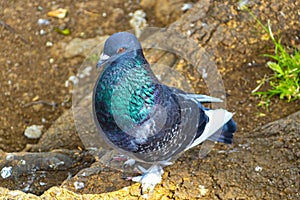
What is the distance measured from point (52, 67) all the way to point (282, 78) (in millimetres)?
2752

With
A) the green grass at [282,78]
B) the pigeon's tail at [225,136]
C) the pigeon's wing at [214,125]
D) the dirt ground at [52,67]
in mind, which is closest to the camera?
the pigeon's wing at [214,125]

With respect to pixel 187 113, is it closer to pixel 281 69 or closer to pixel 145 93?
pixel 145 93

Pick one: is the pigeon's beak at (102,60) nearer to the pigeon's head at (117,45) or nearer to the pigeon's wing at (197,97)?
the pigeon's head at (117,45)

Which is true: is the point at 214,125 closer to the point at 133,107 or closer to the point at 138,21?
the point at 133,107

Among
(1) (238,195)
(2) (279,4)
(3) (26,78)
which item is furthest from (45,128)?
(2) (279,4)

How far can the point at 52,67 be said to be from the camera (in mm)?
6098

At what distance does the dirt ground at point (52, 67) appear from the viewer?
5.21 meters

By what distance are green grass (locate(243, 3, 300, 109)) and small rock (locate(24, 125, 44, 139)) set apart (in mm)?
2353

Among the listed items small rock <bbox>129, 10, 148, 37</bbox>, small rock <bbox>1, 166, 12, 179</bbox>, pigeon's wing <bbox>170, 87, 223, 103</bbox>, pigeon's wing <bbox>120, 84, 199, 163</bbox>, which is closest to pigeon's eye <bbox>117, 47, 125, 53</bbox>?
pigeon's wing <bbox>120, 84, 199, 163</bbox>

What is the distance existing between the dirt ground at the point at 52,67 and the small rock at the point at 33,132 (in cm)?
5

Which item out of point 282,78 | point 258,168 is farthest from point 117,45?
point 282,78

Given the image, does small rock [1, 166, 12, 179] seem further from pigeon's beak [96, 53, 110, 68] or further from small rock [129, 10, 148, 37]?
small rock [129, 10, 148, 37]

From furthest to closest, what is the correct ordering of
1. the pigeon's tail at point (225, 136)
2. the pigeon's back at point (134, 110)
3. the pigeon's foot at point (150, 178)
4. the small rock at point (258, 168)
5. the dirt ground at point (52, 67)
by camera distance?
the dirt ground at point (52, 67)
the pigeon's tail at point (225, 136)
the small rock at point (258, 168)
the pigeon's foot at point (150, 178)
the pigeon's back at point (134, 110)

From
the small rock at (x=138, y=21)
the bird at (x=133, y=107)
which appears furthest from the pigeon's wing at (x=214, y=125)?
the small rock at (x=138, y=21)
